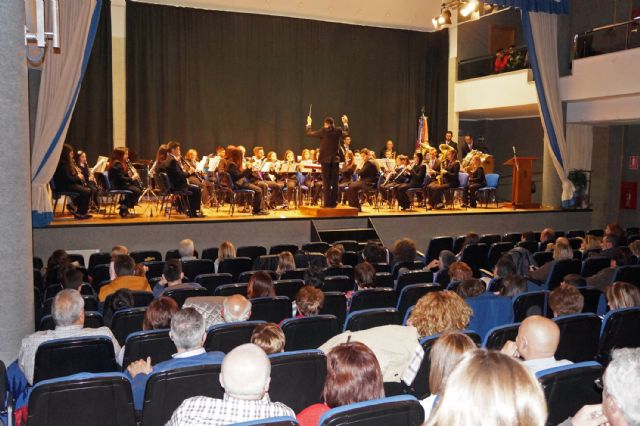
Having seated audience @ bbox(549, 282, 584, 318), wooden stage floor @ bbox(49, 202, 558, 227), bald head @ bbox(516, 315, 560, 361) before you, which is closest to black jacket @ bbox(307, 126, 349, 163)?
wooden stage floor @ bbox(49, 202, 558, 227)

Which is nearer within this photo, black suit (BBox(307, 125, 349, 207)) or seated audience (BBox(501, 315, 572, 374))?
seated audience (BBox(501, 315, 572, 374))

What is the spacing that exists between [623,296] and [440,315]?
156cm

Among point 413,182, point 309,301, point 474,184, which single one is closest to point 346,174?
point 413,182

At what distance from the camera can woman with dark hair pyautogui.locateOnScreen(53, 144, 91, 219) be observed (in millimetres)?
10320

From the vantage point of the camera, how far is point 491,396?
1469 millimetres

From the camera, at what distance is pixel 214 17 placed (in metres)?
16.3

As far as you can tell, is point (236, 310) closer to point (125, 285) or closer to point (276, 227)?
point (125, 285)

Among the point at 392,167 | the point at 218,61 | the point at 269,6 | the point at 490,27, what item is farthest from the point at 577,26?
the point at 218,61

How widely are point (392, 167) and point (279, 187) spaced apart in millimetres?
2695

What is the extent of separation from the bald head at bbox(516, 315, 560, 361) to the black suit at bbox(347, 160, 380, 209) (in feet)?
30.9

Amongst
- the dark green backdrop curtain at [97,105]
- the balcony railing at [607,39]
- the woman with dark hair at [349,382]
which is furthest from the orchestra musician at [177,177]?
the woman with dark hair at [349,382]

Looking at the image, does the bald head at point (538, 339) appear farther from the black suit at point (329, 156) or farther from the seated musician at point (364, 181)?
the seated musician at point (364, 181)

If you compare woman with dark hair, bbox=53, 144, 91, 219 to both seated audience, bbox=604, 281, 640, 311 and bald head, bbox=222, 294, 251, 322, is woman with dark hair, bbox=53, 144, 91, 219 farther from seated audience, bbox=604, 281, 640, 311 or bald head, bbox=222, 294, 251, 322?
seated audience, bbox=604, 281, 640, 311

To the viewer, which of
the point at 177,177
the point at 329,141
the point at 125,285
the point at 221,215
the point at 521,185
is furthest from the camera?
the point at 521,185
